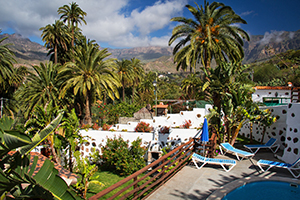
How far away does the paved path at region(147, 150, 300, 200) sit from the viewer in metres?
5.47

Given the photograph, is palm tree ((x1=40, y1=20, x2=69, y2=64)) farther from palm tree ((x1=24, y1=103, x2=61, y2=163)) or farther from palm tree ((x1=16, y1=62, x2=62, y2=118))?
palm tree ((x1=24, y1=103, x2=61, y2=163))

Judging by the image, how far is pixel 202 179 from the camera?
652cm

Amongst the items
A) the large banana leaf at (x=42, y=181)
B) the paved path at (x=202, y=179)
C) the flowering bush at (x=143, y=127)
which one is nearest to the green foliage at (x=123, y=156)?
the flowering bush at (x=143, y=127)

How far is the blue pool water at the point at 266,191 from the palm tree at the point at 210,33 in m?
Result: 10.7

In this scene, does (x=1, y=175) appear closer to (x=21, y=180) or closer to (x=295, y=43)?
(x=21, y=180)

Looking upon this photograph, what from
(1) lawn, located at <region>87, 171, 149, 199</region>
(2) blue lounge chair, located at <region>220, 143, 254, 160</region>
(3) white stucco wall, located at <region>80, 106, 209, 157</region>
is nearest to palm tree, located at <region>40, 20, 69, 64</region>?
(3) white stucco wall, located at <region>80, 106, 209, 157</region>

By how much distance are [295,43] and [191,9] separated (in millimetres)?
158102

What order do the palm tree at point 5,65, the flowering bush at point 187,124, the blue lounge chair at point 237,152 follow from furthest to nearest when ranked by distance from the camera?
the palm tree at point 5,65 < the flowering bush at point 187,124 < the blue lounge chair at point 237,152

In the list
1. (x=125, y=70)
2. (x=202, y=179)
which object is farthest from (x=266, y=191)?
Result: (x=125, y=70)

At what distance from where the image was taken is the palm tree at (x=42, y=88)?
18.1m

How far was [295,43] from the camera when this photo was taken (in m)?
136

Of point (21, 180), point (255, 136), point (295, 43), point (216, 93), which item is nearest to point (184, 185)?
point (21, 180)

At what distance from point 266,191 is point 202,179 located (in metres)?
1.84

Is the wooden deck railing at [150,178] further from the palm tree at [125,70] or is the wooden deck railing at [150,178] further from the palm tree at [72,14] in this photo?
the palm tree at [125,70]
